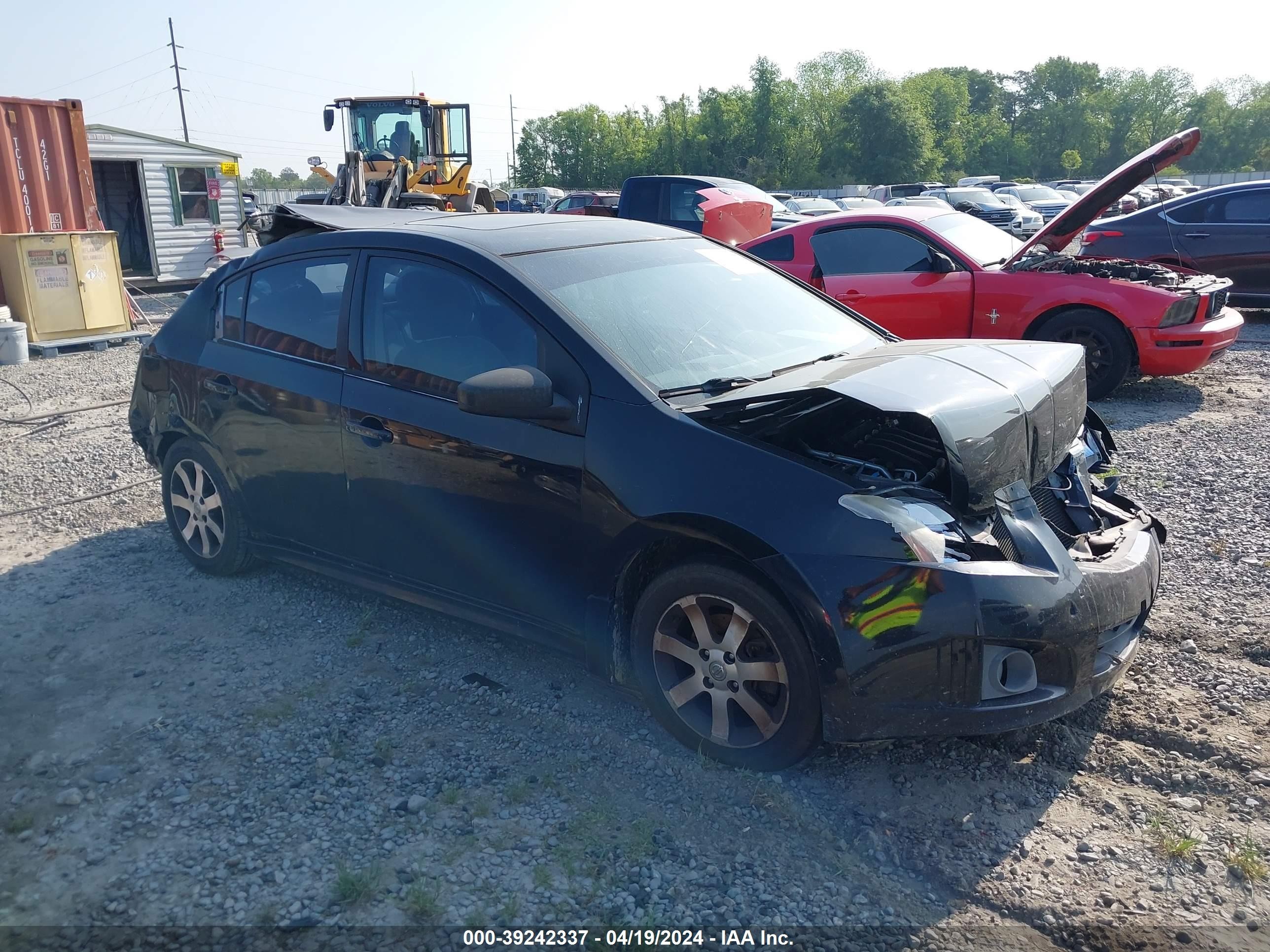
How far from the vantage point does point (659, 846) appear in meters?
2.79

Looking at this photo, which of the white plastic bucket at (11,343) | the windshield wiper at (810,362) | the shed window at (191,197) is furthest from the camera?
the shed window at (191,197)

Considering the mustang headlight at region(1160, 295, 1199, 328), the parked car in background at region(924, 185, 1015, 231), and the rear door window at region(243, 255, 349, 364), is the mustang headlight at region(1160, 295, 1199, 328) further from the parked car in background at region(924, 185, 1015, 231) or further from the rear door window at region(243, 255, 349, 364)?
the parked car in background at region(924, 185, 1015, 231)

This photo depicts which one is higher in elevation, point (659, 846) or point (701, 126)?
point (701, 126)

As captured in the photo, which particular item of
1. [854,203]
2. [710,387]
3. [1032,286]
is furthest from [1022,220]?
[710,387]

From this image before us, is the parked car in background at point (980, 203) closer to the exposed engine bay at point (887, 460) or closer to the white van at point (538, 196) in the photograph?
the white van at point (538, 196)

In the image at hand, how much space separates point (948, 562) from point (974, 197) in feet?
90.6

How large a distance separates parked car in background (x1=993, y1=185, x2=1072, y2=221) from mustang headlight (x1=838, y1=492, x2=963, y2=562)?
30710 millimetres

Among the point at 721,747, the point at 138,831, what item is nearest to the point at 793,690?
the point at 721,747

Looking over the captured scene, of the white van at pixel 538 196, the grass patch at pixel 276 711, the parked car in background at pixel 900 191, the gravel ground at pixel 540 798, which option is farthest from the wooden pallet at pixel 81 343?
the parked car in background at pixel 900 191

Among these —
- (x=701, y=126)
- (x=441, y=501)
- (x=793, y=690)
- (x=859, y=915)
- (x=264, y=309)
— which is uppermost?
(x=701, y=126)

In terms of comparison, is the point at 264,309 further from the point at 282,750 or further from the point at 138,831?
the point at 138,831

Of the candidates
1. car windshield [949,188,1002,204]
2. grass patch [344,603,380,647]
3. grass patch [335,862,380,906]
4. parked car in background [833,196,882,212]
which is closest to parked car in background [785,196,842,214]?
parked car in background [833,196,882,212]

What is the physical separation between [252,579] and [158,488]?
2.05 meters

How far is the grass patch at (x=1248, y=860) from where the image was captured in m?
2.59
